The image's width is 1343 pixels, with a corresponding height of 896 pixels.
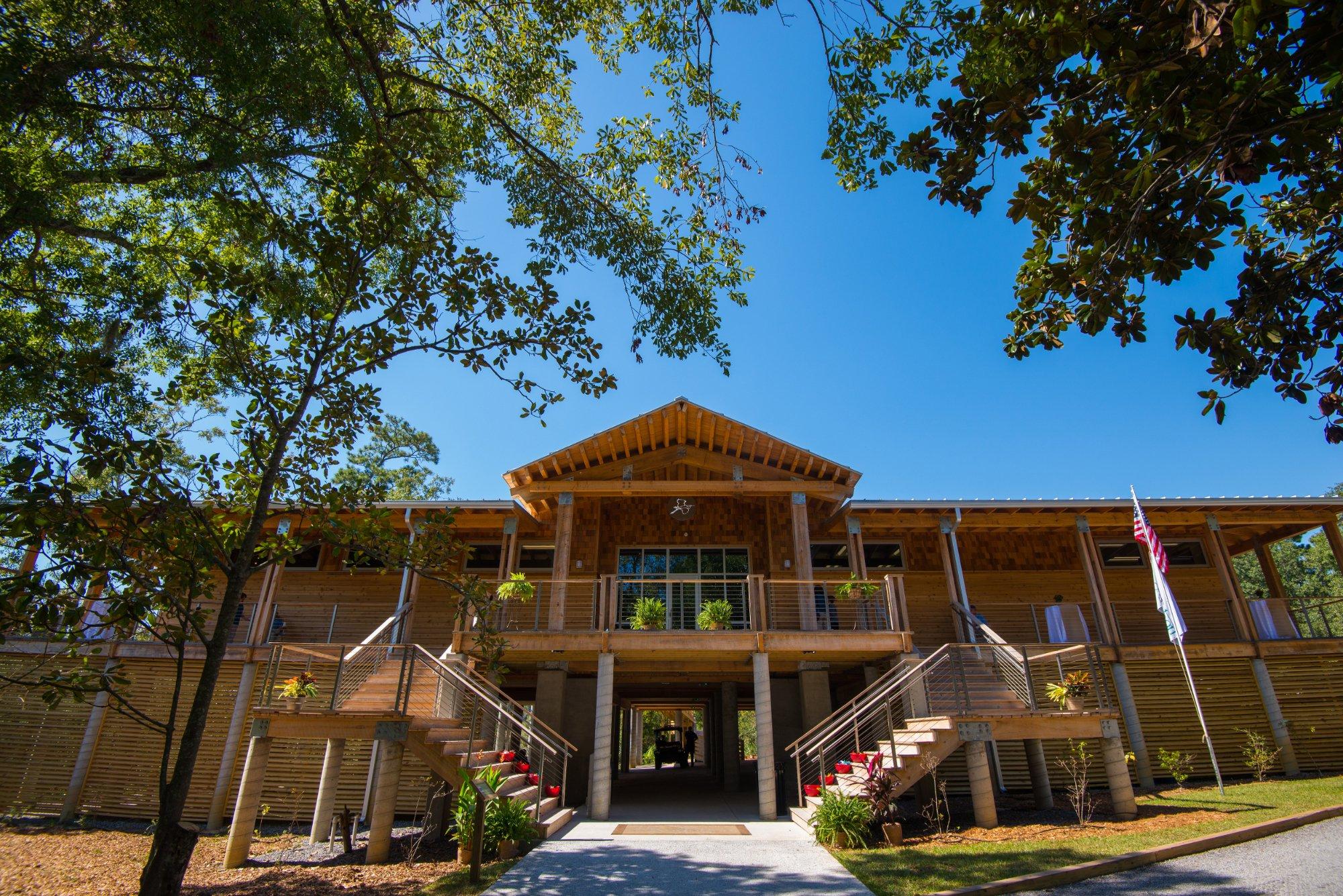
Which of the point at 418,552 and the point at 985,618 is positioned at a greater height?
the point at 985,618

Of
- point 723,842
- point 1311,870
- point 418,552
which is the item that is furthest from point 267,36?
point 1311,870

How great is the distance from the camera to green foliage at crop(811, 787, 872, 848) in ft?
26.5

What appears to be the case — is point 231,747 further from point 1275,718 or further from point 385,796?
point 1275,718

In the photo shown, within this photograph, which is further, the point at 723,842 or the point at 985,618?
the point at 985,618

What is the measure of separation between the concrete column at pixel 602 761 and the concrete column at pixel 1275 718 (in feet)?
40.5

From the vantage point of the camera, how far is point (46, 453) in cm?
370

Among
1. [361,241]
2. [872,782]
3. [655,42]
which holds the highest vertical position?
[655,42]

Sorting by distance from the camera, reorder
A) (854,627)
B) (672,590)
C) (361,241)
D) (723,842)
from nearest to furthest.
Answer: (361,241)
(723,842)
(854,627)
(672,590)

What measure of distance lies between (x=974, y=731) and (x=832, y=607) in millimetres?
5146

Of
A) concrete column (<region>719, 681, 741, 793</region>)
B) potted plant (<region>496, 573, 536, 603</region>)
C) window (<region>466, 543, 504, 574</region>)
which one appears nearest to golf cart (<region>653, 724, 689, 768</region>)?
concrete column (<region>719, 681, 741, 793</region>)

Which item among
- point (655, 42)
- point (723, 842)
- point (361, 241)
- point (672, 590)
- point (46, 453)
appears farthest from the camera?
point (672, 590)

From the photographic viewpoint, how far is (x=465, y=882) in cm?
653

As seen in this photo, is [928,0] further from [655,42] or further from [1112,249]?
[1112,249]

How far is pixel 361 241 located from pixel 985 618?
48.1 ft
